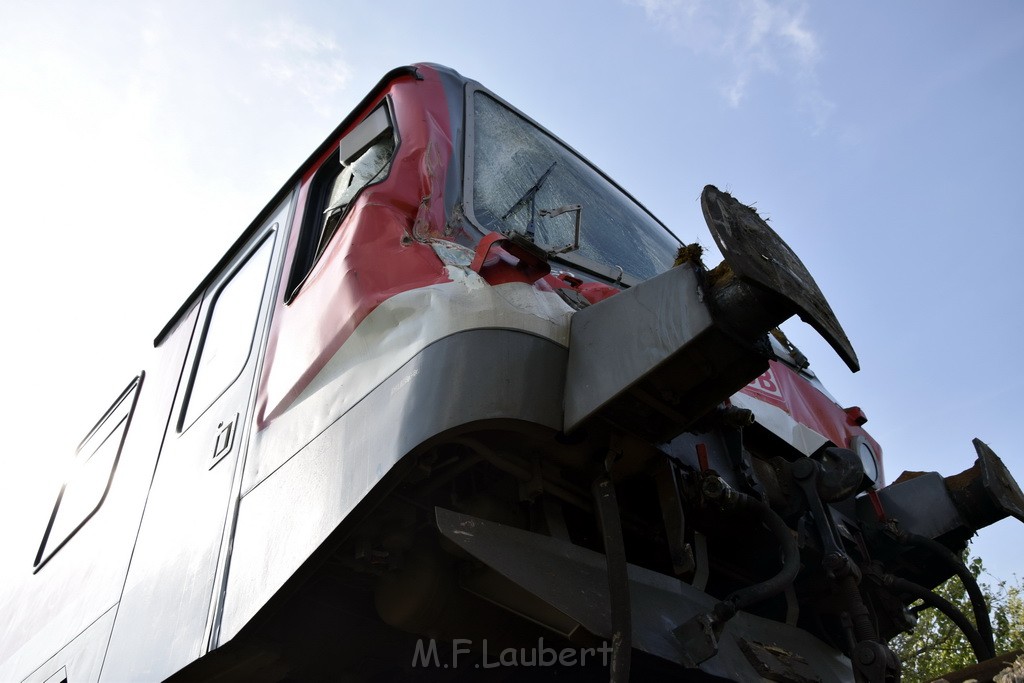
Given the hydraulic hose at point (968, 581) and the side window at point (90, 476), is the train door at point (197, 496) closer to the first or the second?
the side window at point (90, 476)

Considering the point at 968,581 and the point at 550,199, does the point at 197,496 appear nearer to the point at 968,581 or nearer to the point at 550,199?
the point at 550,199

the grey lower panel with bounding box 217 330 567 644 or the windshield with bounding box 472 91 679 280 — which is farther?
the windshield with bounding box 472 91 679 280

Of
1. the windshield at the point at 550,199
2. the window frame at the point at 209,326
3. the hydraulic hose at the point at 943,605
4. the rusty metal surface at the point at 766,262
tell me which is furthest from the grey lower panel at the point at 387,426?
the hydraulic hose at the point at 943,605

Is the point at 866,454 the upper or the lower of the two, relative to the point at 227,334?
lower

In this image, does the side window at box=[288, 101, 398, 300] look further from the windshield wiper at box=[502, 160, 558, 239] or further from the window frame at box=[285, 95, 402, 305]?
the windshield wiper at box=[502, 160, 558, 239]

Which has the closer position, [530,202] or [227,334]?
[530,202]

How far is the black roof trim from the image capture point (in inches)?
123

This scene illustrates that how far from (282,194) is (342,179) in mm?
527

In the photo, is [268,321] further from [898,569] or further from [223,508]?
[898,569]

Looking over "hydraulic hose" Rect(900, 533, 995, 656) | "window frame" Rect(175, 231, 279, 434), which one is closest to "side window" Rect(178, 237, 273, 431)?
"window frame" Rect(175, 231, 279, 434)

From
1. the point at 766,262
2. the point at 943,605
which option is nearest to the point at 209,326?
the point at 766,262

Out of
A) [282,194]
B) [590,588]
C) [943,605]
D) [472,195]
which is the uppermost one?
[282,194]

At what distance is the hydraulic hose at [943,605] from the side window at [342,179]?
1.94m

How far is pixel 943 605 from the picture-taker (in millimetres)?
2680
